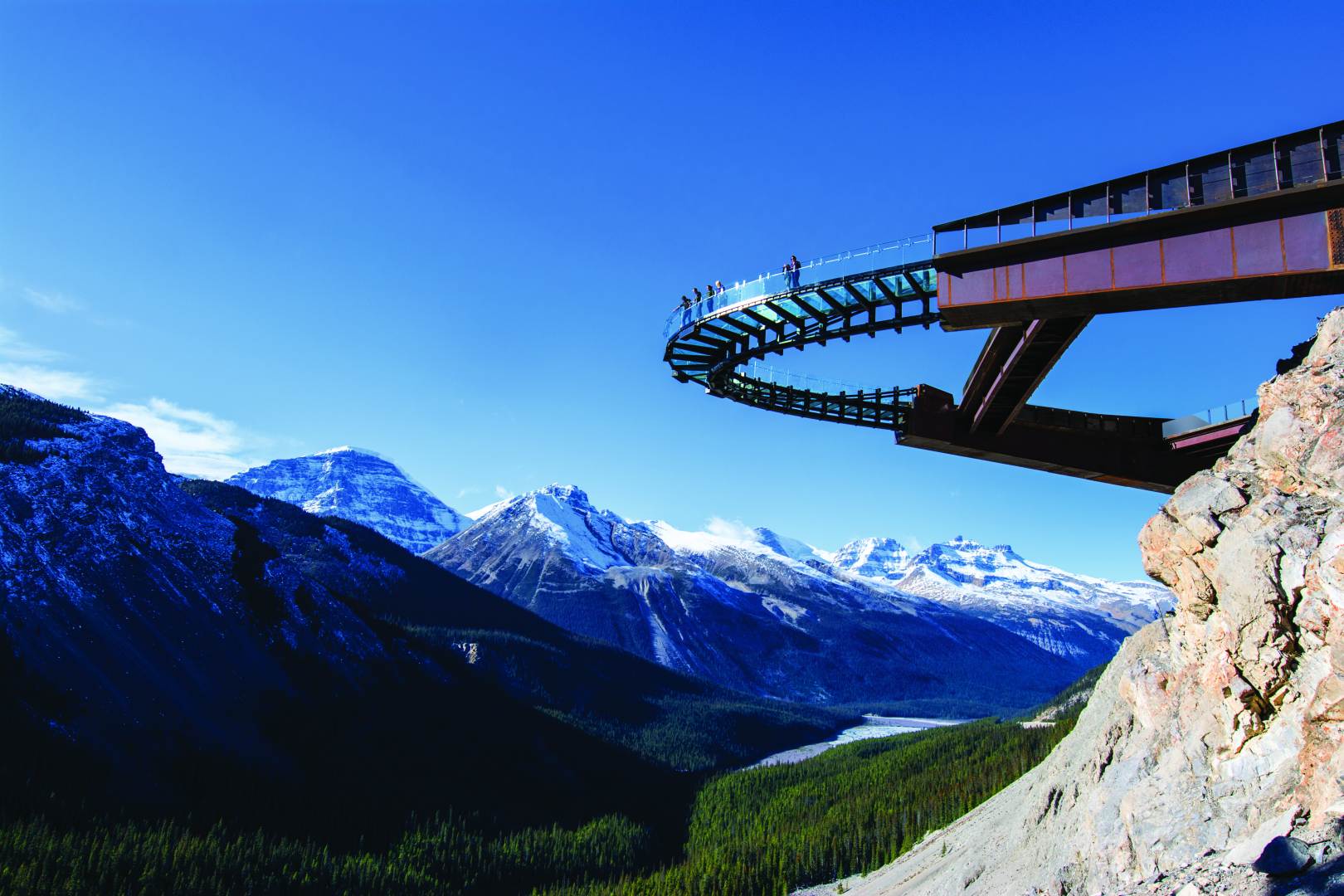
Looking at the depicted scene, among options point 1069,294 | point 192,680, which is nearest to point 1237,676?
point 1069,294

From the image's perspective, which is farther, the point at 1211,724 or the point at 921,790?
the point at 921,790

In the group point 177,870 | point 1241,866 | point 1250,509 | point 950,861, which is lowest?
point 177,870

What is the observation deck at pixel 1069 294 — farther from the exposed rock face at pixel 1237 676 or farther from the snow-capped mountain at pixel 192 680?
the snow-capped mountain at pixel 192 680

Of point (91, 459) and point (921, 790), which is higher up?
point (91, 459)

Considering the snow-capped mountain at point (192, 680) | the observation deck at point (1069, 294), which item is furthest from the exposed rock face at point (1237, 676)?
the snow-capped mountain at point (192, 680)

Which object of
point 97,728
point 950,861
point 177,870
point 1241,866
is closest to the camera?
point 1241,866

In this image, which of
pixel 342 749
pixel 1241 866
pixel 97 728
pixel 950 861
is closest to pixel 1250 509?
pixel 1241 866

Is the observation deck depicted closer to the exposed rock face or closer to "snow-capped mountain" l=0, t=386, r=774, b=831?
the exposed rock face

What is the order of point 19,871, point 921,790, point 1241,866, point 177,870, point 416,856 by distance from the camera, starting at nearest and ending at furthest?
point 1241,866 < point 19,871 < point 177,870 < point 416,856 < point 921,790

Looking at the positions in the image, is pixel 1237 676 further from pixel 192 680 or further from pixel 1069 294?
pixel 192 680

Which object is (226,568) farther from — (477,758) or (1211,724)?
(1211,724)
